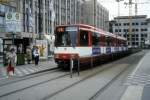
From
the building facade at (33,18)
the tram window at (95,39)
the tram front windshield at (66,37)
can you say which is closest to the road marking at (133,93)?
the tram front windshield at (66,37)

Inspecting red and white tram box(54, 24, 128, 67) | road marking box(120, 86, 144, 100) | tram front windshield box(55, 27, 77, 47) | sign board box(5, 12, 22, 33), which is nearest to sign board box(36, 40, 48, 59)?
red and white tram box(54, 24, 128, 67)

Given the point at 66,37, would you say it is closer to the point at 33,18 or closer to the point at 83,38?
the point at 83,38

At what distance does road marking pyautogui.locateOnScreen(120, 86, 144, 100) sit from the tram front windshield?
1006 cm

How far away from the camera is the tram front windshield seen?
83.1 feet

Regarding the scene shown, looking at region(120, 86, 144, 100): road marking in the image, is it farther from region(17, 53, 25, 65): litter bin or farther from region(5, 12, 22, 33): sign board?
region(17, 53, 25, 65): litter bin

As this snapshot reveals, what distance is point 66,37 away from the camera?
2566 centimetres

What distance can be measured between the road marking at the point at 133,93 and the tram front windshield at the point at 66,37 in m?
10.1

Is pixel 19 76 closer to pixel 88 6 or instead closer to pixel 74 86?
pixel 74 86

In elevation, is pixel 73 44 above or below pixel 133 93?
above

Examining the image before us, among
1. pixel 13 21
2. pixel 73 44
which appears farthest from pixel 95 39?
pixel 13 21

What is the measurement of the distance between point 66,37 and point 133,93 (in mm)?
12285

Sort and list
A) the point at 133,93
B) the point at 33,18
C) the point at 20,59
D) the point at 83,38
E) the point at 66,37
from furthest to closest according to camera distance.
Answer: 1. the point at 33,18
2. the point at 20,59
3. the point at 83,38
4. the point at 66,37
5. the point at 133,93

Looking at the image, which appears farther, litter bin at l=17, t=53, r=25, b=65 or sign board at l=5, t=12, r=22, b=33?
litter bin at l=17, t=53, r=25, b=65

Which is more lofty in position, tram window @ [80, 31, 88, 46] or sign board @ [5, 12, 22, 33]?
sign board @ [5, 12, 22, 33]
